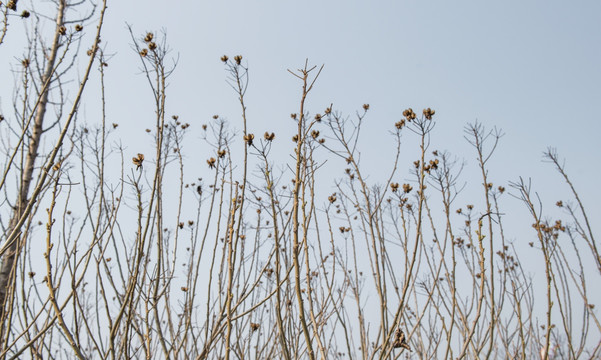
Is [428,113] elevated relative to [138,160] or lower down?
elevated

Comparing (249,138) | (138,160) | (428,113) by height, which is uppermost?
(428,113)

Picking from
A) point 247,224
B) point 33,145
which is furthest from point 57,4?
point 247,224

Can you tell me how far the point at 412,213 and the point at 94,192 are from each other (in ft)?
7.70

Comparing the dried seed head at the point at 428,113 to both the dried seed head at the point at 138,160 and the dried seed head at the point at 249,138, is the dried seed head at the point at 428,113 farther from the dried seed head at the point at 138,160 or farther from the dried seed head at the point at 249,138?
the dried seed head at the point at 138,160

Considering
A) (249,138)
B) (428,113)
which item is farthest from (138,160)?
(428,113)

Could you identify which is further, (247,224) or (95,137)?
(247,224)

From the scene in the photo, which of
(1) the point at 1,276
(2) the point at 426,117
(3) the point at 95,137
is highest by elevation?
(3) the point at 95,137

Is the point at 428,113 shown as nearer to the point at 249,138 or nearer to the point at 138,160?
the point at 249,138

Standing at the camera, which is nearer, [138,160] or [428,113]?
[138,160]

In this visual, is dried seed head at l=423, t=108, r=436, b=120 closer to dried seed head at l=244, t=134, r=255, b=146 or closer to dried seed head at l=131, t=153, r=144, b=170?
dried seed head at l=244, t=134, r=255, b=146

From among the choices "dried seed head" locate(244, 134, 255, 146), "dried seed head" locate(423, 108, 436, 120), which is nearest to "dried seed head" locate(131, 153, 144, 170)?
"dried seed head" locate(244, 134, 255, 146)

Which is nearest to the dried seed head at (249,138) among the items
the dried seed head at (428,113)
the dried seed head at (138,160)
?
the dried seed head at (138,160)

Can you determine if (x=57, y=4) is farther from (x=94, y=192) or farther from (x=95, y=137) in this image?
(x=94, y=192)

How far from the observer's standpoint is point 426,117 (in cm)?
184
